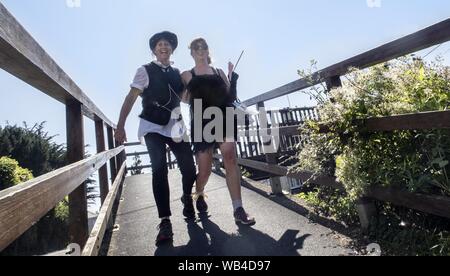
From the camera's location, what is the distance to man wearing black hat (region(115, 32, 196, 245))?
9.89 ft

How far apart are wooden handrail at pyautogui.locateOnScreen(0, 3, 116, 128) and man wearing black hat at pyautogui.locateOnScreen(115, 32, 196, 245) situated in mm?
1068

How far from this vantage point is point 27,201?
108 centimetres

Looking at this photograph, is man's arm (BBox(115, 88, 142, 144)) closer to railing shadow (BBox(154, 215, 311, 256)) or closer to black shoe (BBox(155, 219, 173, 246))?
black shoe (BBox(155, 219, 173, 246))

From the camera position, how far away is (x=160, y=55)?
3330 millimetres

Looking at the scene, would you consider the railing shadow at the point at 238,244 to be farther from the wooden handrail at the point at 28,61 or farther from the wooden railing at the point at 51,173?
the wooden handrail at the point at 28,61

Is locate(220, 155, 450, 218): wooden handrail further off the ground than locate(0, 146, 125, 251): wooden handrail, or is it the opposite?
locate(0, 146, 125, 251): wooden handrail

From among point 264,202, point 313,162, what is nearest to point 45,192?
point 313,162

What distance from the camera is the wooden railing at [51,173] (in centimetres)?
100

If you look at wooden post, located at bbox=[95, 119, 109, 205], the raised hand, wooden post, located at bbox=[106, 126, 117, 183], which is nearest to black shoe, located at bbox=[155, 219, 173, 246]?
wooden post, located at bbox=[95, 119, 109, 205]

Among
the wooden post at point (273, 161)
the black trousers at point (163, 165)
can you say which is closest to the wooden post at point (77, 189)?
the black trousers at point (163, 165)

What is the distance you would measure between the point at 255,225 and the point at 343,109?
49.5 inches

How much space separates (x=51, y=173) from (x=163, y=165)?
Result: 1.64 metres

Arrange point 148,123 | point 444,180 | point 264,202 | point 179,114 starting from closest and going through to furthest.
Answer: point 444,180 → point 148,123 → point 179,114 → point 264,202
